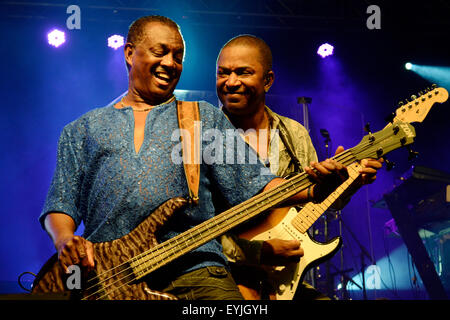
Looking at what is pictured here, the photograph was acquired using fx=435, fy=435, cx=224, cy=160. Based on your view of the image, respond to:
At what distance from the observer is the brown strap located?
96.1 inches

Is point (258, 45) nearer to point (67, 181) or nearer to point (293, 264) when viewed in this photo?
point (293, 264)

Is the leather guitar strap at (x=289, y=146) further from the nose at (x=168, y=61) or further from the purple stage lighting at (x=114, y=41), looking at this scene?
the purple stage lighting at (x=114, y=41)

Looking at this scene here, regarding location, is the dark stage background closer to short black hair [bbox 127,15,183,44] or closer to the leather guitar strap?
the leather guitar strap

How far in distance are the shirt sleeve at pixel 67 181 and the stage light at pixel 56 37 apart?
6087mm

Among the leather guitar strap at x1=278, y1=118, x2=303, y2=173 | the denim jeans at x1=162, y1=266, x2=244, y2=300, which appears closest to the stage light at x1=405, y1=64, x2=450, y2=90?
the leather guitar strap at x1=278, y1=118, x2=303, y2=173

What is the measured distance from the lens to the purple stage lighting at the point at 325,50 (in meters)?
8.80

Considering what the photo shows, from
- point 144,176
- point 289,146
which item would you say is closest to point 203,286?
point 144,176

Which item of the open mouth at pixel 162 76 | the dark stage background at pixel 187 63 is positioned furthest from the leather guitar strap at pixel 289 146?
the dark stage background at pixel 187 63

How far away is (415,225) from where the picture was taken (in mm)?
7699

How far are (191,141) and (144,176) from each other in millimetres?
362

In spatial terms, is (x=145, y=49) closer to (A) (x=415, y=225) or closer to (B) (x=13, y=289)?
(B) (x=13, y=289)

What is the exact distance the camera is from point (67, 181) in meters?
2.56
